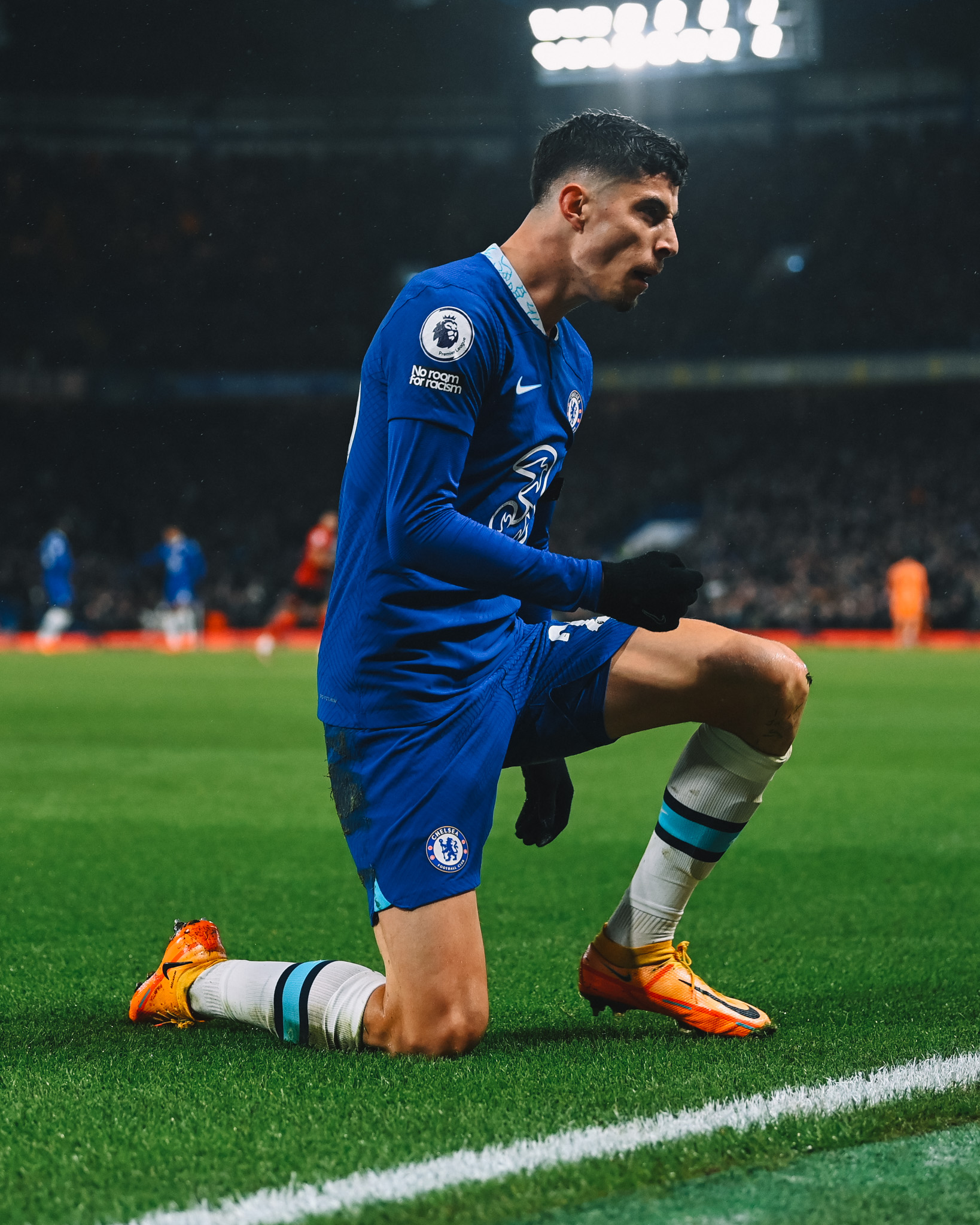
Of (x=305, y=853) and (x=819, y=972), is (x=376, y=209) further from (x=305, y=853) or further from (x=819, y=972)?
(x=819, y=972)

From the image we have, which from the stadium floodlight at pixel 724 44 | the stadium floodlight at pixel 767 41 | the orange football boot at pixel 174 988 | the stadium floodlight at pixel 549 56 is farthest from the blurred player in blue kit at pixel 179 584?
the orange football boot at pixel 174 988

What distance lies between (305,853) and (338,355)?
87.7 ft

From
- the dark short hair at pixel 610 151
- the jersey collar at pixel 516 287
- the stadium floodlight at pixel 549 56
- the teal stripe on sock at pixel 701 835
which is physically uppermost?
the stadium floodlight at pixel 549 56

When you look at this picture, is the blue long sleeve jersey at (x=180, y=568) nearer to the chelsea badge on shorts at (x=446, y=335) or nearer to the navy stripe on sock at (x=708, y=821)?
the navy stripe on sock at (x=708, y=821)

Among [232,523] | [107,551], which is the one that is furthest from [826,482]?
[107,551]

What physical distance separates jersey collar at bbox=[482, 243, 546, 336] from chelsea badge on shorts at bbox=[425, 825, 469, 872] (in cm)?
112

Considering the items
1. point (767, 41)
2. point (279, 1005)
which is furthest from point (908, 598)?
point (279, 1005)

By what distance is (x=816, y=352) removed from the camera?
96.2 feet

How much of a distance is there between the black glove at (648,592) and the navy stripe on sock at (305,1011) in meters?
1.02

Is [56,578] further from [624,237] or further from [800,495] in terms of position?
[624,237]

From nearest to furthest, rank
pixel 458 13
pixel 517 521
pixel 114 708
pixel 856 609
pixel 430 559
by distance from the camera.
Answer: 1. pixel 430 559
2. pixel 517 521
3. pixel 114 708
4. pixel 856 609
5. pixel 458 13

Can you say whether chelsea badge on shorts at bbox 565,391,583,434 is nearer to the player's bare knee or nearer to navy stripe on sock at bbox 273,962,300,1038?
the player's bare knee

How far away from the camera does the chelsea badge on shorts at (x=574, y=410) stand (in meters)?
3.25

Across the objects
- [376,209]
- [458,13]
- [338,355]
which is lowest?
[338,355]
